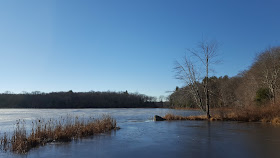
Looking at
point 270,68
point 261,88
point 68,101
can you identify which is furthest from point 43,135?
point 68,101

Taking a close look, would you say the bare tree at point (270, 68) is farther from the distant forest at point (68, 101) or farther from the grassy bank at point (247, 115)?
the distant forest at point (68, 101)

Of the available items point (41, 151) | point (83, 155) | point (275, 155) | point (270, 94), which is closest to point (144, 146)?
point (83, 155)

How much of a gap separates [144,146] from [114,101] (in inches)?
3489

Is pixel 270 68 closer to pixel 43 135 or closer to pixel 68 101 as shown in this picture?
pixel 43 135

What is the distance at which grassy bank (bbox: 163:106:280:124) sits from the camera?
17.6m

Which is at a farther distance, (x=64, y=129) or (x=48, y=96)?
(x=48, y=96)

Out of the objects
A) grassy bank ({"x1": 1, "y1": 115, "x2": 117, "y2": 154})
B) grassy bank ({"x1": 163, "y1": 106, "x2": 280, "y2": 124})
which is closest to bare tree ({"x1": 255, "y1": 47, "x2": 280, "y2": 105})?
grassy bank ({"x1": 163, "y1": 106, "x2": 280, "y2": 124})

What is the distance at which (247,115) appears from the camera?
1934cm

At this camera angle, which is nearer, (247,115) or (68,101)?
(247,115)

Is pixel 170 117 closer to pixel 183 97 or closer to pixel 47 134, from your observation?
pixel 183 97

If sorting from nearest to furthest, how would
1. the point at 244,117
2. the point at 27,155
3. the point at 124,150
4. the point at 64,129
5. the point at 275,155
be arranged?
1. the point at 275,155
2. the point at 27,155
3. the point at 124,150
4. the point at 64,129
5. the point at 244,117

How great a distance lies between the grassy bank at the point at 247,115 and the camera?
57.7ft

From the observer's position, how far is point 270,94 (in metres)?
22.2

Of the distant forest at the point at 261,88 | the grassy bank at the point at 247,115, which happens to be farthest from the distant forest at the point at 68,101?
the grassy bank at the point at 247,115
